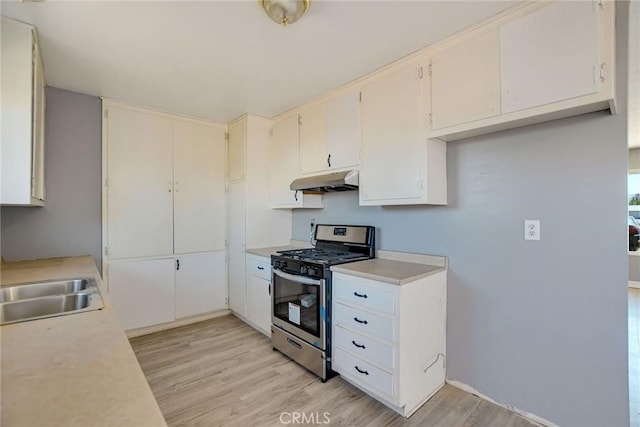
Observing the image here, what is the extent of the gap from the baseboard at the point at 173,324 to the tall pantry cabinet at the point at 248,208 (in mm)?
211

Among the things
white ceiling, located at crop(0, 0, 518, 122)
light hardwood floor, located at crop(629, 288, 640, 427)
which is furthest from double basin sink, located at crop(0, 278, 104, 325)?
light hardwood floor, located at crop(629, 288, 640, 427)

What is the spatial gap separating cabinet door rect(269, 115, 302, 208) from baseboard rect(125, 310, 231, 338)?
1.53 meters

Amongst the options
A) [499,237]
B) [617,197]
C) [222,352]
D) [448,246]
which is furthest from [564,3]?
[222,352]

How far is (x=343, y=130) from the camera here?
2588 mm

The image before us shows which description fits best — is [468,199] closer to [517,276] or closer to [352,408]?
[517,276]

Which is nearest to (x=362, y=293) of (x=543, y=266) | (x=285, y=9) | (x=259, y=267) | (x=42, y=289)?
(x=543, y=266)

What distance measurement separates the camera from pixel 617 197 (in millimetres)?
1543

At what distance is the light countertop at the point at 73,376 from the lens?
0.64 m

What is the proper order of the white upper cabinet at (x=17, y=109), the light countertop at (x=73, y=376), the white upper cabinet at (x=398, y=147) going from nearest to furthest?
1. the light countertop at (x=73, y=376)
2. the white upper cabinet at (x=17, y=109)
3. the white upper cabinet at (x=398, y=147)

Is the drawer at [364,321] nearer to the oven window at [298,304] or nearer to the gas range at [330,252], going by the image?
the oven window at [298,304]

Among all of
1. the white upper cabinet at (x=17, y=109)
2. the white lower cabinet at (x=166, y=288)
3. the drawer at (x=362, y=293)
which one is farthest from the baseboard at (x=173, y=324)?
the drawer at (x=362, y=293)

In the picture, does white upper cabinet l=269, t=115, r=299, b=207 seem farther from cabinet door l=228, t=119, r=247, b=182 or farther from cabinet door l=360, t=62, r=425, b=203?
cabinet door l=360, t=62, r=425, b=203

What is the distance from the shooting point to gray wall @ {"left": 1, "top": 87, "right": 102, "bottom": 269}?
2.48 m

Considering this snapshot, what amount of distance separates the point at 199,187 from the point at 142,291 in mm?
1268
